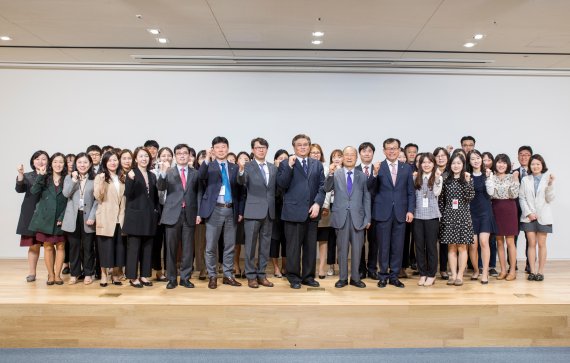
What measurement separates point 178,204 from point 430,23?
3.62 m

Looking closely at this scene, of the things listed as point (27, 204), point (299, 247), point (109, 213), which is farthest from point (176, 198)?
point (27, 204)

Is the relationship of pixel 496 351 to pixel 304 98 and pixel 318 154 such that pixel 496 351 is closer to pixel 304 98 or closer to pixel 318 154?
pixel 318 154

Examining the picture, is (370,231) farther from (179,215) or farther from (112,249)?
(112,249)

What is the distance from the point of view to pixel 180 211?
438 cm

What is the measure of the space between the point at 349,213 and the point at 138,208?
85.3 inches

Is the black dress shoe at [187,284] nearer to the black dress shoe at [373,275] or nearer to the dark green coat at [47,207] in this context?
the dark green coat at [47,207]

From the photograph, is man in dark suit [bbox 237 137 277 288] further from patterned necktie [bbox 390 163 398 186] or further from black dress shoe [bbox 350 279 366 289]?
patterned necktie [bbox 390 163 398 186]

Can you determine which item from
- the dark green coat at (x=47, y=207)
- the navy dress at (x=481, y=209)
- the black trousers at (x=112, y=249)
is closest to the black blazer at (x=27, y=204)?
the dark green coat at (x=47, y=207)

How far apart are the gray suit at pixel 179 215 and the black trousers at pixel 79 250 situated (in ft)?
2.90

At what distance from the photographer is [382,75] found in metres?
6.89

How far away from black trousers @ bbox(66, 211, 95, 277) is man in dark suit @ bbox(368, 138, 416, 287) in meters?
3.10

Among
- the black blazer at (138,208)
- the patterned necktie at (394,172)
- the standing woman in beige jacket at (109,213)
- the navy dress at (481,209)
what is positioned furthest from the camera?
the navy dress at (481,209)

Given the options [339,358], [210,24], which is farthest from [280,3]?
[339,358]

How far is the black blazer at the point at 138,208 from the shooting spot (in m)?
Answer: 4.28
